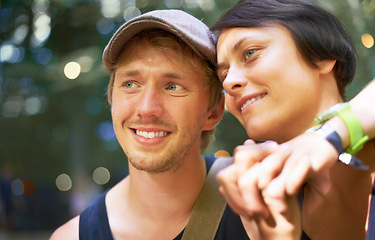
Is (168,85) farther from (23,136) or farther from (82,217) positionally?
(23,136)

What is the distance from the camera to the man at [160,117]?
79.7 inches

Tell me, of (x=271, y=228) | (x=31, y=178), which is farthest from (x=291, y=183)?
(x=31, y=178)

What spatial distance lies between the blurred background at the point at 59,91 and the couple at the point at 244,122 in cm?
147

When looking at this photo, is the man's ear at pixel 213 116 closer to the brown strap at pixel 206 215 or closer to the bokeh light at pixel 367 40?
the brown strap at pixel 206 215

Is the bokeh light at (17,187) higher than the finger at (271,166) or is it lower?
lower

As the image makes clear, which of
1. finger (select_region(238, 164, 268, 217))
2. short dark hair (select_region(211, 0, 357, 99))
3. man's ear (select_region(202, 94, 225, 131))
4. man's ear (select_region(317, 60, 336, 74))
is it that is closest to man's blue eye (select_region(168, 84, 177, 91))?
man's ear (select_region(202, 94, 225, 131))

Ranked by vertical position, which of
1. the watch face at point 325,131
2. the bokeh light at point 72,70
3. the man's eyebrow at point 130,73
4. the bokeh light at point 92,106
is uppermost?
the watch face at point 325,131

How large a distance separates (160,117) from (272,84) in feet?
2.17

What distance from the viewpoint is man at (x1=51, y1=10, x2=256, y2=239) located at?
6.64 feet

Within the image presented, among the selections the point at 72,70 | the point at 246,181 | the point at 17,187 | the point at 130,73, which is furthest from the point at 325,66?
the point at 17,187

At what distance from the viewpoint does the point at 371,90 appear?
1351 millimetres

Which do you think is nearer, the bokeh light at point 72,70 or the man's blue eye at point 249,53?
the man's blue eye at point 249,53

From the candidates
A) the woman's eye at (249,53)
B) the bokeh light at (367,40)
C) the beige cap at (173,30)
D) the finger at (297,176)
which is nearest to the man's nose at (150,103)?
the beige cap at (173,30)

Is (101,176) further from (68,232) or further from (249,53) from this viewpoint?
(249,53)
